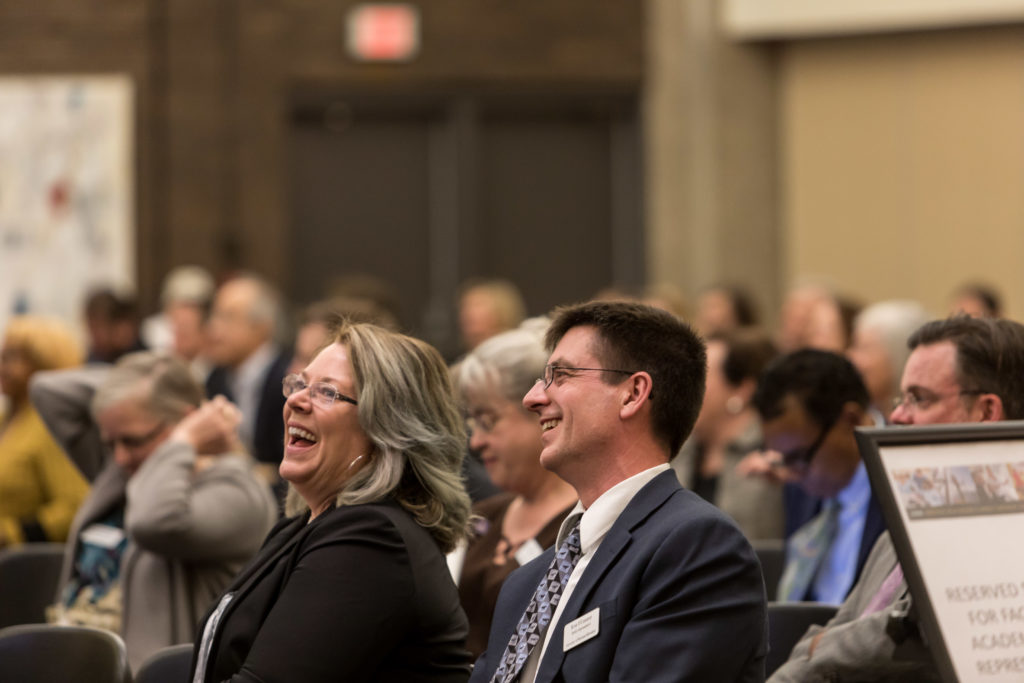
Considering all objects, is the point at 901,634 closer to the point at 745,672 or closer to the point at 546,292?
the point at 745,672

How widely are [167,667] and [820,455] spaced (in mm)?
1836

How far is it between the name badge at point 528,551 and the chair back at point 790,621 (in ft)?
1.89

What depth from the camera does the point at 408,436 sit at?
273 centimetres

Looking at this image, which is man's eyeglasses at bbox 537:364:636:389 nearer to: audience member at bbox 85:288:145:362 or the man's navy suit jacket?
the man's navy suit jacket

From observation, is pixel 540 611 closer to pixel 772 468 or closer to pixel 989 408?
pixel 989 408

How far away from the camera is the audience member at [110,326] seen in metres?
8.17

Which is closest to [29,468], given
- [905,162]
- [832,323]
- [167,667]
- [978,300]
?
[167,667]

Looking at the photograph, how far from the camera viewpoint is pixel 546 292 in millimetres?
10570

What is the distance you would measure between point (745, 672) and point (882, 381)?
3341mm

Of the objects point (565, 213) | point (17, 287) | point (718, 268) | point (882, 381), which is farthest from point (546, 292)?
point (882, 381)

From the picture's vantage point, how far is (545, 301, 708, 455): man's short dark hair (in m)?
2.44

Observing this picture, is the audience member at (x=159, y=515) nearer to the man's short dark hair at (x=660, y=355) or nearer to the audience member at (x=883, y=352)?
the man's short dark hair at (x=660, y=355)

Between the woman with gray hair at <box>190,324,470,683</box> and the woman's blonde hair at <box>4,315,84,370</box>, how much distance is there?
2.86 meters

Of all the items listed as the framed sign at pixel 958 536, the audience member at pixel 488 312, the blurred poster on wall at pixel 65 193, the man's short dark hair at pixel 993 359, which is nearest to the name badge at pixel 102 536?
the man's short dark hair at pixel 993 359
